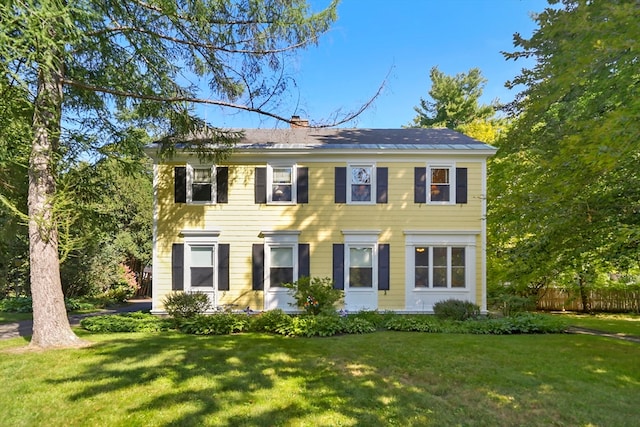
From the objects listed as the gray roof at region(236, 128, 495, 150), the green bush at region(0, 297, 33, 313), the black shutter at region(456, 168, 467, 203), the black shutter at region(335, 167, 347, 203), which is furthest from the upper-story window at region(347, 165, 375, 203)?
the green bush at region(0, 297, 33, 313)

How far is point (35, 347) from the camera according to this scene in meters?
7.00

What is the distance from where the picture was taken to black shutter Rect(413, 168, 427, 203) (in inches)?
468

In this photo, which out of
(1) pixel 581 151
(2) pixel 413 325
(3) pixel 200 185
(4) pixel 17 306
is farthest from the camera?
Result: (4) pixel 17 306

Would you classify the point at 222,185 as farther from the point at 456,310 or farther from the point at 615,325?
the point at 615,325

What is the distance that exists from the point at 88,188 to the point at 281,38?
249 inches

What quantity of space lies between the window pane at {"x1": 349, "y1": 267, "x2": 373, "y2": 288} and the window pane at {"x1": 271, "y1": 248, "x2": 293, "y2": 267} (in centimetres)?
218

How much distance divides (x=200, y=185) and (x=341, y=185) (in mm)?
5011

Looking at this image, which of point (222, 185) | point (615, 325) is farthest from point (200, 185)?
point (615, 325)

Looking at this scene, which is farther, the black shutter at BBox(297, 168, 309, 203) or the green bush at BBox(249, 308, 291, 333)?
the black shutter at BBox(297, 168, 309, 203)

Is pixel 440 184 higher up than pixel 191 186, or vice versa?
pixel 440 184

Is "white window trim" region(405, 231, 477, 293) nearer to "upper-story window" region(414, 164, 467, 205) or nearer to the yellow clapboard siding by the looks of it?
the yellow clapboard siding

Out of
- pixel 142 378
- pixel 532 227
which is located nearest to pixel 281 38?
pixel 532 227

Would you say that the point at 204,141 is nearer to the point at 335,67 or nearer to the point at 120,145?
the point at 120,145

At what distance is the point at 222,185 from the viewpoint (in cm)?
1187
